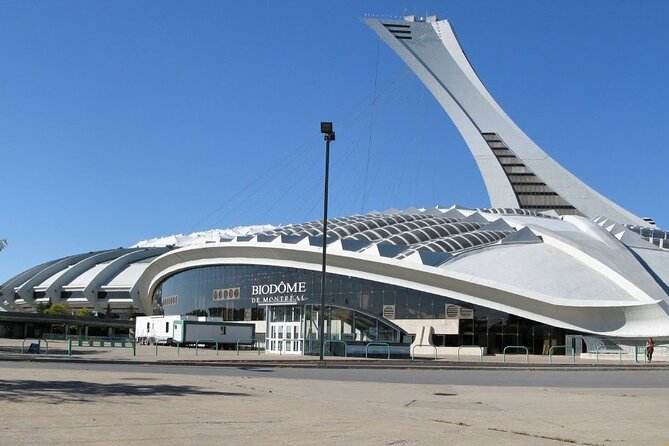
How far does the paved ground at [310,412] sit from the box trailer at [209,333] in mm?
30152

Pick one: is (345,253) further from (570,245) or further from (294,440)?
(294,440)

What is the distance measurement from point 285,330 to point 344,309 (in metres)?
5.80

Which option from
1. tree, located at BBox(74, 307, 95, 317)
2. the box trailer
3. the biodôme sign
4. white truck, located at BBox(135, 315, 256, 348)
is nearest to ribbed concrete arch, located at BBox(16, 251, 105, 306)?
tree, located at BBox(74, 307, 95, 317)

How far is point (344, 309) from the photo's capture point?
48.1 meters

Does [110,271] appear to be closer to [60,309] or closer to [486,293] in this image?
[60,309]

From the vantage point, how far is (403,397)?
1598 cm

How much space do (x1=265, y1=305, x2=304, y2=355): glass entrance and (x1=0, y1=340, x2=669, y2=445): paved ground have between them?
2254 centimetres

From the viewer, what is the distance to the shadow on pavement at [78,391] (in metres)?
12.9

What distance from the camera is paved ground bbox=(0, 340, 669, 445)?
31.4 ft

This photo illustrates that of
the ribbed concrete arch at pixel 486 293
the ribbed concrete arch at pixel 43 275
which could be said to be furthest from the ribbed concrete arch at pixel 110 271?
the ribbed concrete arch at pixel 486 293

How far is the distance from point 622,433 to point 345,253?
42213 mm

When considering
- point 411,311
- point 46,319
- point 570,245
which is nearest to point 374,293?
point 411,311

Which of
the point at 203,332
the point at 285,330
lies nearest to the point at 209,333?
the point at 203,332

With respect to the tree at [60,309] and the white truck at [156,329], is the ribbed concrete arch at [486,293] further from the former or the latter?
the tree at [60,309]
